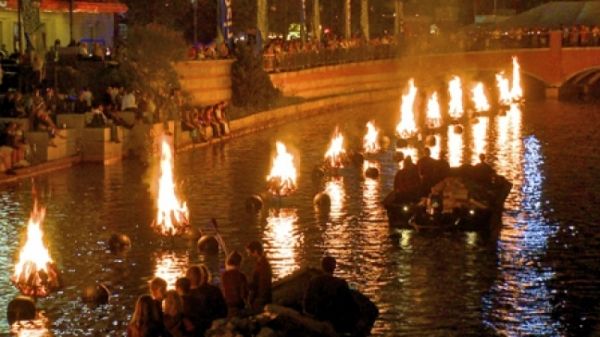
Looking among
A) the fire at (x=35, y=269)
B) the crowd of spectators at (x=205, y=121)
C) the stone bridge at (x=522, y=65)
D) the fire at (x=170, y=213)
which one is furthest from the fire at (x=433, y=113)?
the fire at (x=35, y=269)

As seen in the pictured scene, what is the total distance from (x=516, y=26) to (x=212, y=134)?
39.7 metres

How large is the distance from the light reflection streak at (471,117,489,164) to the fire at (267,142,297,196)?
10.2 meters

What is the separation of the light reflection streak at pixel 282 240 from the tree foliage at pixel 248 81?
82.0ft

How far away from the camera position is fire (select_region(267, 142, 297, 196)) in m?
35.8

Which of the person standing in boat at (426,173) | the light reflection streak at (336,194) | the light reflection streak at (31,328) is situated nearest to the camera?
the light reflection streak at (31,328)

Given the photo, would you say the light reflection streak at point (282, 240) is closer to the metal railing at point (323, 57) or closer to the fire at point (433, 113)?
the fire at point (433, 113)

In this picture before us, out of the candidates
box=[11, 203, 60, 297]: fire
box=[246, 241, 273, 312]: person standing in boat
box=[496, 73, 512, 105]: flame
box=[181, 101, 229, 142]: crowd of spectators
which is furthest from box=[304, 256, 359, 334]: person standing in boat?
box=[496, 73, 512, 105]: flame

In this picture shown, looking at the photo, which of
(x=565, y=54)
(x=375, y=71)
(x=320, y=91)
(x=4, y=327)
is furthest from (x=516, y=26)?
(x=4, y=327)

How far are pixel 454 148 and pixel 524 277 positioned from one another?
24.4 meters

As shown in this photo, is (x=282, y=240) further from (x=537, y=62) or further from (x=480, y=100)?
(x=537, y=62)

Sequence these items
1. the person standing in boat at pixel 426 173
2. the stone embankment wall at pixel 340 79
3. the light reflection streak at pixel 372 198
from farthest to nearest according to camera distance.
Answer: the stone embankment wall at pixel 340 79, the light reflection streak at pixel 372 198, the person standing in boat at pixel 426 173

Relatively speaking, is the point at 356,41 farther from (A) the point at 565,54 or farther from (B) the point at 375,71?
(A) the point at 565,54

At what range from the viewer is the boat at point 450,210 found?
1201 inches

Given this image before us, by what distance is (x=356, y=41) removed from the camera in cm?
7825
